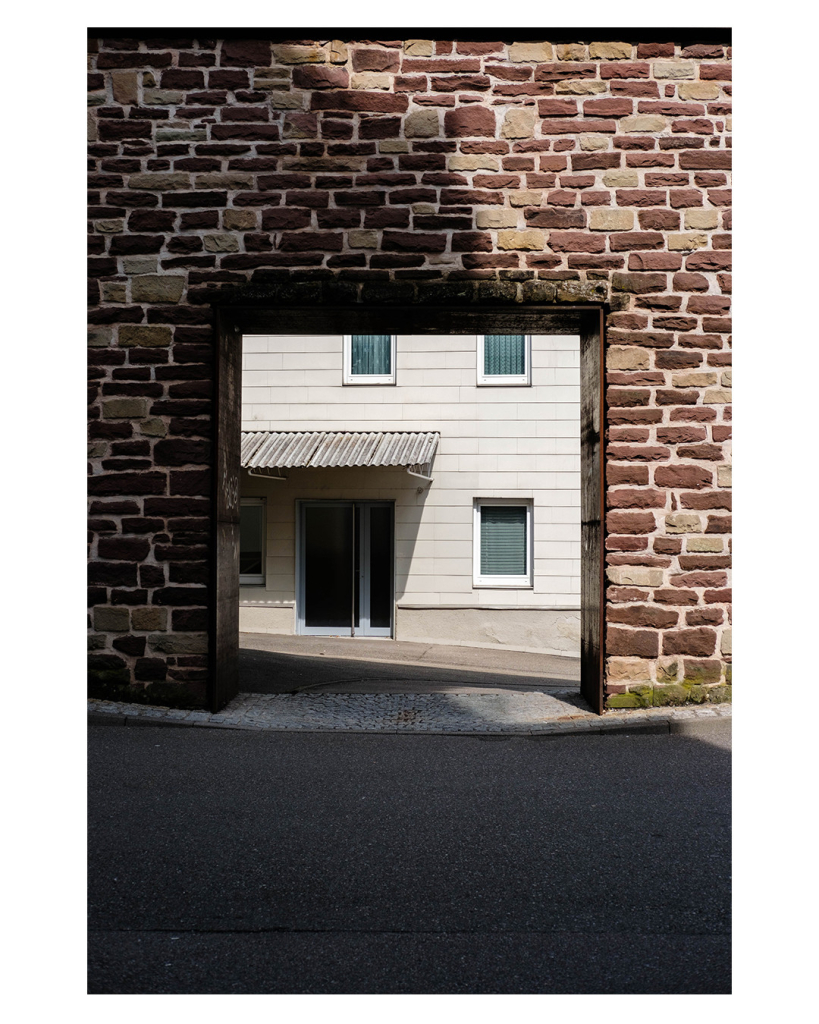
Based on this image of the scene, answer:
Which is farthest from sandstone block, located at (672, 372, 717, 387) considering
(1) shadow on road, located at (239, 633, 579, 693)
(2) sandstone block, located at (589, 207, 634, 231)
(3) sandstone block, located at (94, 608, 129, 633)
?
(3) sandstone block, located at (94, 608, 129, 633)

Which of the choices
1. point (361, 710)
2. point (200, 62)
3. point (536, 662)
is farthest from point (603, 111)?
point (536, 662)

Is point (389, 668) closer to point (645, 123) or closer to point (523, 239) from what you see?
Answer: point (523, 239)

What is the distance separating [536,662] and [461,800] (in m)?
8.30

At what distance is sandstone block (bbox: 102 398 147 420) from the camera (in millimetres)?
7004

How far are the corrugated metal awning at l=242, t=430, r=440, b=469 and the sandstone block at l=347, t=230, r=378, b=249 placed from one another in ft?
20.2

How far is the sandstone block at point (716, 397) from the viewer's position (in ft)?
22.8

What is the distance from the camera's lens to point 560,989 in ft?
8.74

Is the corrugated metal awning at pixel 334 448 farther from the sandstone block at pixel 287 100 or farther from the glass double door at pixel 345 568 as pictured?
the sandstone block at pixel 287 100

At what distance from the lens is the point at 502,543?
14.8 meters

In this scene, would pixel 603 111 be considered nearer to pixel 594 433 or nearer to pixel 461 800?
pixel 594 433

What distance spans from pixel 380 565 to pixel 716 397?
8815 mm

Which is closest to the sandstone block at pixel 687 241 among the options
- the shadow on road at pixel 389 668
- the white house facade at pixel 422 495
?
the shadow on road at pixel 389 668

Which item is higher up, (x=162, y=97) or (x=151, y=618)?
(x=162, y=97)

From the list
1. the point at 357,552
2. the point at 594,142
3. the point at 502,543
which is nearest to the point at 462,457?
the point at 502,543
